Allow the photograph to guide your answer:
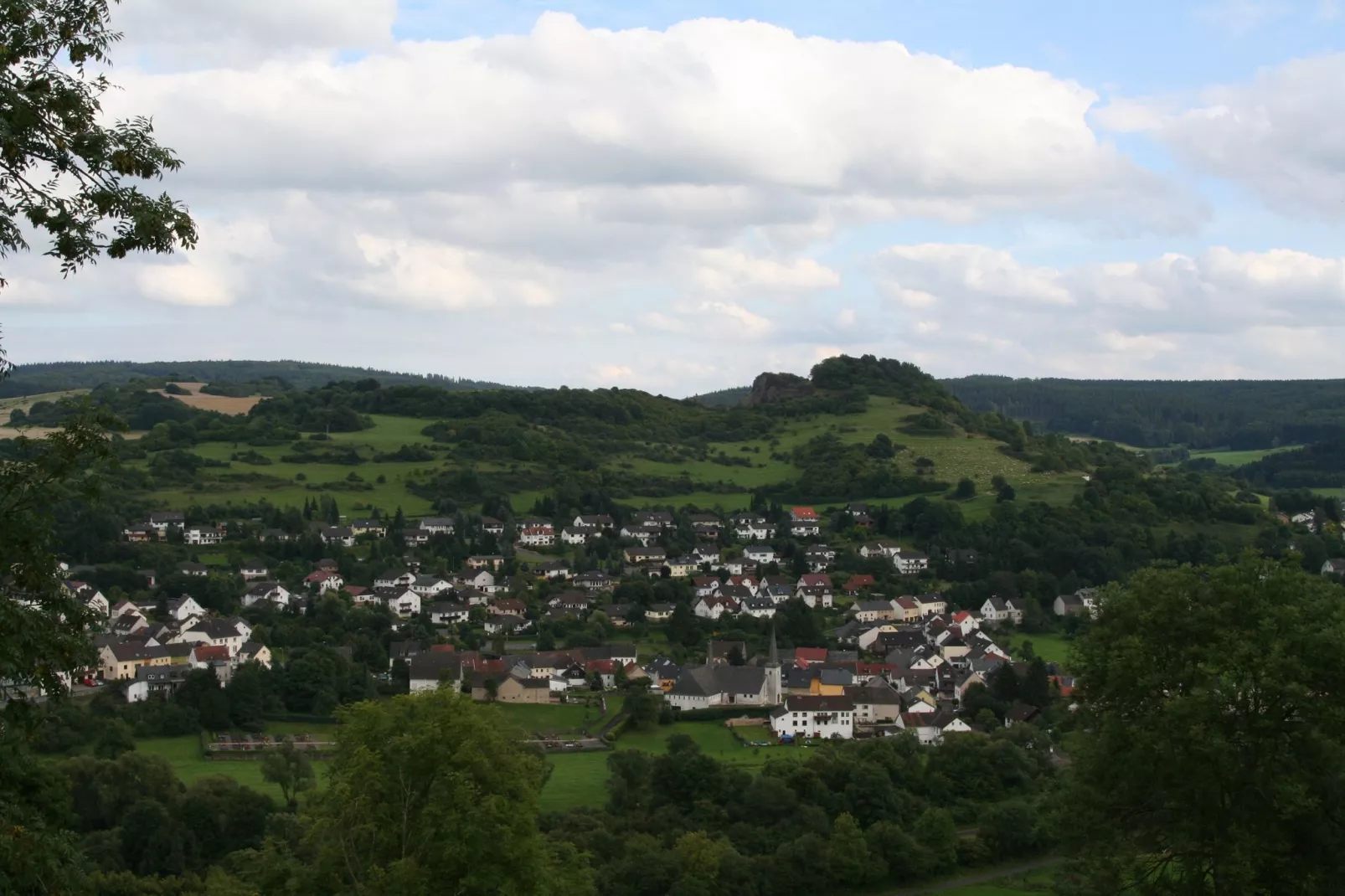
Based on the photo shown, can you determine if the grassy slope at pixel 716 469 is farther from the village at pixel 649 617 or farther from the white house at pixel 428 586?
the white house at pixel 428 586

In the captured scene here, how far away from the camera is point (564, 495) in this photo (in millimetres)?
89188

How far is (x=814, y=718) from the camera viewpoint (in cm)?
4738

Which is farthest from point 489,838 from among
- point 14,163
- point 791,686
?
point 791,686

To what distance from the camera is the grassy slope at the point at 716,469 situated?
278 ft

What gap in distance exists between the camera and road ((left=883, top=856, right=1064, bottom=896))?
31250 millimetres

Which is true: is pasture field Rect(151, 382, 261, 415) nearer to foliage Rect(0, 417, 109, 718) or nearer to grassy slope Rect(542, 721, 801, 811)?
grassy slope Rect(542, 721, 801, 811)

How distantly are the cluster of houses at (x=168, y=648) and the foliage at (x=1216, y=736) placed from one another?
1561 inches

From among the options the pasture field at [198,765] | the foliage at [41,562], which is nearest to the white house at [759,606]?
the pasture field at [198,765]

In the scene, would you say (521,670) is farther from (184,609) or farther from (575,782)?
(184,609)

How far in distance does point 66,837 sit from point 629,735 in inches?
1522

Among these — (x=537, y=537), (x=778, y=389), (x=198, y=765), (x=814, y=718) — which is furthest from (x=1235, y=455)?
(x=198, y=765)

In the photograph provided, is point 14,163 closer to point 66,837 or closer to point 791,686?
point 66,837

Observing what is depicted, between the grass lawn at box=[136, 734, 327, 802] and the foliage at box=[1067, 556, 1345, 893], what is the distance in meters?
25.9

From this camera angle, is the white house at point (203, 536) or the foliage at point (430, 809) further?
the white house at point (203, 536)
